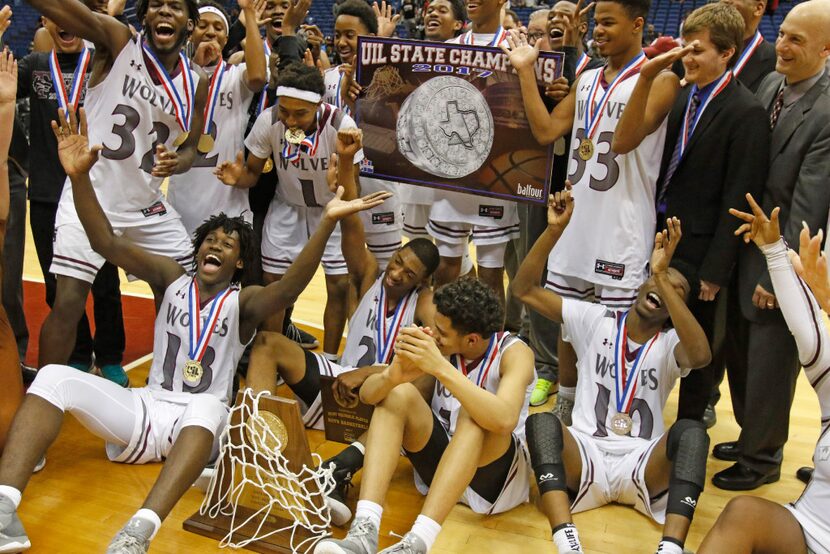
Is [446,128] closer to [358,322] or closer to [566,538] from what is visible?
[358,322]

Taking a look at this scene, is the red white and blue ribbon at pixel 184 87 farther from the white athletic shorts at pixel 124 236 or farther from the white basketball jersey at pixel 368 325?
the white basketball jersey at pixel 368 325

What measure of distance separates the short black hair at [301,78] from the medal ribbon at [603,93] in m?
1.49

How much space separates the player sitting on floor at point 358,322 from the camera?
394 centimetres

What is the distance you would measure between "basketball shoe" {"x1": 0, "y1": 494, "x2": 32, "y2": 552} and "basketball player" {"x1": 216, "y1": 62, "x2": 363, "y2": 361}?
5.97 ft

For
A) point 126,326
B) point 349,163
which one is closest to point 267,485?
point 349,163

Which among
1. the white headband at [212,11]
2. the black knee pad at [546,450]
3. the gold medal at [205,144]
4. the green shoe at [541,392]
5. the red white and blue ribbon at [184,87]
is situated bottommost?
the green shoe at [541,392]

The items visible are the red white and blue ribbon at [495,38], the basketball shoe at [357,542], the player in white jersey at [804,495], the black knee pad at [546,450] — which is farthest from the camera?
the red white and blue ribbon at [495,38]

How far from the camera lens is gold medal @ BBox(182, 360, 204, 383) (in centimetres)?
385

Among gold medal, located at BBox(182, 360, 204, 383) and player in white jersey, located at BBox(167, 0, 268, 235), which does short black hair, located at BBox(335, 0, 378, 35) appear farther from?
gold medal, located at BBox(182, 360, 204, 383)

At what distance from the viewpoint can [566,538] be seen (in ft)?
10.2

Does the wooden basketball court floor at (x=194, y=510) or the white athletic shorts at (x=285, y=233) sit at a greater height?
the white athletic shorts at (x=285, y=233)

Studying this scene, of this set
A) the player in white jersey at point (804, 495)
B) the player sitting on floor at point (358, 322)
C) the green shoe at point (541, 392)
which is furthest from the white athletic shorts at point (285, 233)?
the player in white jersey at point (804, 495)

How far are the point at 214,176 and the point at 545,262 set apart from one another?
2103mm

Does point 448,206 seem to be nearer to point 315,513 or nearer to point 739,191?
point 739,191
